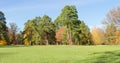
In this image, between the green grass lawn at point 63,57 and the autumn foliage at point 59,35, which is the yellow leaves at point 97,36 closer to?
the autumn foliage at point 59,35

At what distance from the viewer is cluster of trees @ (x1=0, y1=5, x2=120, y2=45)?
7025cm

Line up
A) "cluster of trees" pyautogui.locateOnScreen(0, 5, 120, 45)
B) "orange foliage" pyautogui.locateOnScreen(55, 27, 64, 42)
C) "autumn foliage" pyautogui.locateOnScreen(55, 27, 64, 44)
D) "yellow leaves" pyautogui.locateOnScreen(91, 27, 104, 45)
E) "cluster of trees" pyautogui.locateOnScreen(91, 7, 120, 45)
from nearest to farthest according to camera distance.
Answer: "cluster of trees" pyautogui.locateOnScreen(91, 7, 120, 45) → "cluster of trees" pyautogui.locateOnScreen(0, 5, 120, 45) → "autumn foliage" pyautogui.locateOnScreen(55, 27, 64, 44) → "orange foliage" pyautogui.locateOnScreen(55, 27, 64, 42) → "yellow leaves" pyautogui.locateOnScreen(91, 27, 104, 45)

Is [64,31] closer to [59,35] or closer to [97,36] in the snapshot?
[59,35]

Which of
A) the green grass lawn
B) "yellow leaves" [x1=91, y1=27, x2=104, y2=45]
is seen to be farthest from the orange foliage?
the green grass lawn

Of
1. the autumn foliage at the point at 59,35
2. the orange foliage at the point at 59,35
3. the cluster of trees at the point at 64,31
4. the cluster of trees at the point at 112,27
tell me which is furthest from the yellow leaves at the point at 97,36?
the orange foliage at the point at 59,35

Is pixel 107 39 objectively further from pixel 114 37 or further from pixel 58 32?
pixel 58 32

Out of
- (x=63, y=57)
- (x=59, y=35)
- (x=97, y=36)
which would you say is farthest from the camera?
(x=97, y=36)

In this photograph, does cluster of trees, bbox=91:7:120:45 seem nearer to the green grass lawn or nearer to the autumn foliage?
the autumn foliage

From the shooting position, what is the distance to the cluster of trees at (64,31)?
70250mm

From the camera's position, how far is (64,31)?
76688 millimetres

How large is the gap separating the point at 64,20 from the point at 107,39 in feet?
43.6

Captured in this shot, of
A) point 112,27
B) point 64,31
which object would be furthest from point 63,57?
point 64,31

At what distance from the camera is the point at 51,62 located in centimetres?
1279

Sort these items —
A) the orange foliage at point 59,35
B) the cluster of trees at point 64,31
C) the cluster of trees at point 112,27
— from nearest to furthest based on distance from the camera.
→ 1. the cluster of trees at point 112,27
2. the cluster of trees at point 64,31
3. the orange foliage at point 59,35
